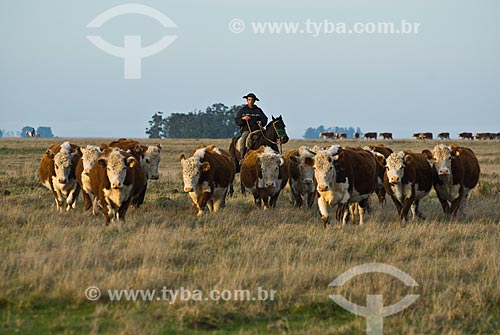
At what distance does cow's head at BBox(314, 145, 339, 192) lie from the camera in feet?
42.9

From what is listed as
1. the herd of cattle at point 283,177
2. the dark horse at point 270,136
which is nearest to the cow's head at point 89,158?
the herd of cattle at point 283,177

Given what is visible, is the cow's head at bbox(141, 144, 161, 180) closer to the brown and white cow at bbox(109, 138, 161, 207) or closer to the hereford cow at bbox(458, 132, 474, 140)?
the brown and white cow at bbox(109, 138, 161, 207)

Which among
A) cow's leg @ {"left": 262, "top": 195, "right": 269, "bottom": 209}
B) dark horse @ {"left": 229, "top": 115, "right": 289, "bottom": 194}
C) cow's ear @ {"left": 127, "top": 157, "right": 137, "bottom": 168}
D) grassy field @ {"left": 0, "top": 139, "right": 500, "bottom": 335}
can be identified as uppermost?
dark horse @ {"left": 229, "top": 115, "right": 289, "bottom": 194}

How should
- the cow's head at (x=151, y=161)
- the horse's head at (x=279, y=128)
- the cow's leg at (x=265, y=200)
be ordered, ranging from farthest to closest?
the horse's head at (x=279, y=128) < the cow's head at (x=151, y=161) < the cow's leg at (x=265, y=200)

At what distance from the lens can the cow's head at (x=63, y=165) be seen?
15.0 meters

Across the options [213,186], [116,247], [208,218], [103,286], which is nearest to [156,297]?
[103,286]

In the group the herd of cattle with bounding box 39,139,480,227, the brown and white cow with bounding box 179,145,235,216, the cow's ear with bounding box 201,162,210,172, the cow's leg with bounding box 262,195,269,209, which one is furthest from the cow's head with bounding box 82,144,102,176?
the cow's leg with bounding box 262,195,269,209

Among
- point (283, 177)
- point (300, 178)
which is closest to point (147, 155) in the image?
point (283, 177)

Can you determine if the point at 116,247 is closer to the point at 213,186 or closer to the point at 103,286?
the point at 103,286

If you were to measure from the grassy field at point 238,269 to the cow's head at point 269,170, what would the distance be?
36.0 inches

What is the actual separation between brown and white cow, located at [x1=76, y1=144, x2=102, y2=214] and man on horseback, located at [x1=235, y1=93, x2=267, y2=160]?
17.7 ft

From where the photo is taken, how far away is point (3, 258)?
380 inches

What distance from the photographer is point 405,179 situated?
14.1 m

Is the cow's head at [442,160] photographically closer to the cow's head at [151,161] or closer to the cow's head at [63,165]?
the cow's head at [151,161]
